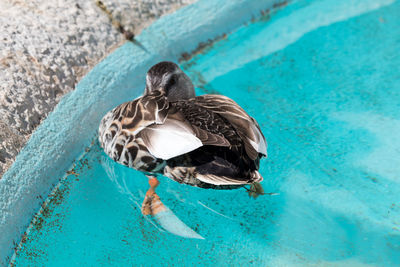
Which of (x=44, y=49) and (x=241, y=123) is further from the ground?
(x=44, y=49)

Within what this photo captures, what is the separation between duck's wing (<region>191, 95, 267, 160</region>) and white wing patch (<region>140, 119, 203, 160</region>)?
1.08 ft

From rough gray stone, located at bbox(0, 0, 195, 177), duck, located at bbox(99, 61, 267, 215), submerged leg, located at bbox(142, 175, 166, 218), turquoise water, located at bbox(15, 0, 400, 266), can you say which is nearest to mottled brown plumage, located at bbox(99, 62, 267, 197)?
duck, located at bbox(99, 61, 267, 215)

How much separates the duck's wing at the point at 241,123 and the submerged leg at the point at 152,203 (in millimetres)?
660

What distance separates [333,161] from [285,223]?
2.22ft

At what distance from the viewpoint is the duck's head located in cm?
A: 359

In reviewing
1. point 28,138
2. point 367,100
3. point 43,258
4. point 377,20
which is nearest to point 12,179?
point 28,138

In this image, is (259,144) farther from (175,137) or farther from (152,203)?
(152,203)

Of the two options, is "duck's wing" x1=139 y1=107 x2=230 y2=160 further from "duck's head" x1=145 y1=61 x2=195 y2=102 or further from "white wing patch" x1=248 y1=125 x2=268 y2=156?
"duck's head" x1=145 y1=61 x2=195 y2=102

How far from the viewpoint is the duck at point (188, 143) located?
2738 millimetres

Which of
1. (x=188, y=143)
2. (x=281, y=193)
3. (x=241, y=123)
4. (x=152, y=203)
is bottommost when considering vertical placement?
(x=281, y=193)

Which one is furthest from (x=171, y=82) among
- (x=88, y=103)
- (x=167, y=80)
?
(x=88, y=103)

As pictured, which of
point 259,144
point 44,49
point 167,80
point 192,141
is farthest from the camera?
point 167,80

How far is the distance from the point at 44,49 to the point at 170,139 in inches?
51.0

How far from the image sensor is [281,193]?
10.6 ft
